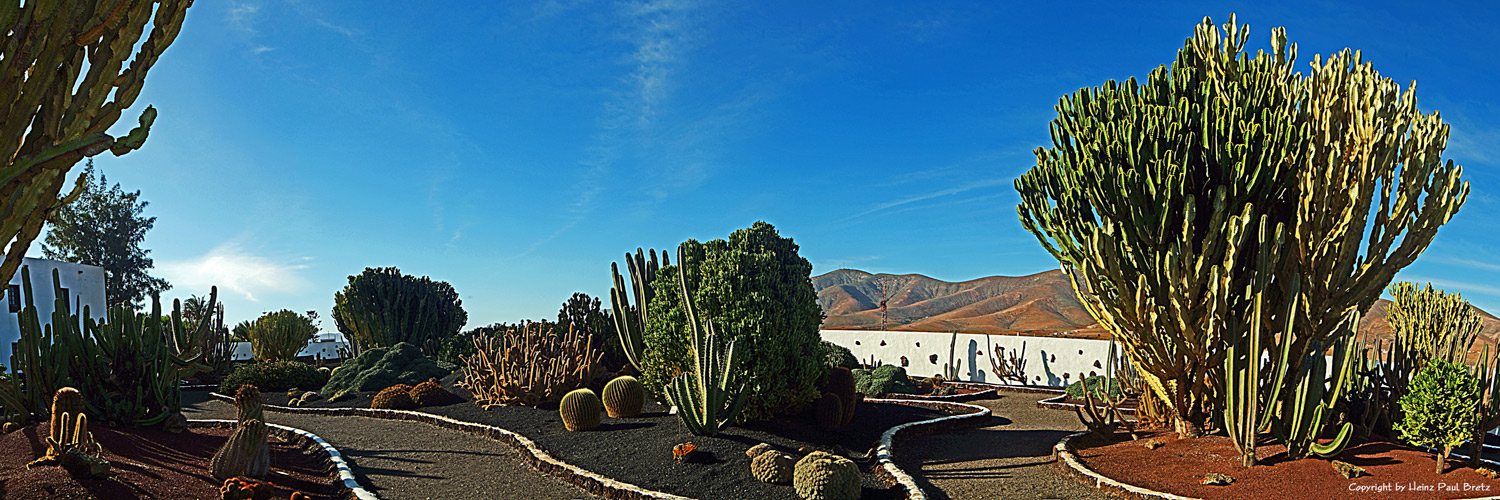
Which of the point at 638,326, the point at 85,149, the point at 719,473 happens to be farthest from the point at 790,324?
the point at 85,149

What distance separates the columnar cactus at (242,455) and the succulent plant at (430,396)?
564 cm

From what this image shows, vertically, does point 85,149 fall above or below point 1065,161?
below

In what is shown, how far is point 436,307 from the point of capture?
23734 millimetres

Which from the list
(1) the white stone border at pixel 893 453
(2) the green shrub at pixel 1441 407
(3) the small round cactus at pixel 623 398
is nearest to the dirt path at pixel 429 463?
(3) the small round cactus at pixel 623 398

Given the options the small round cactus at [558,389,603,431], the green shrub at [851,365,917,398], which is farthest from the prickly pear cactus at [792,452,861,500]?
the green shrub at [851,365,917,398]

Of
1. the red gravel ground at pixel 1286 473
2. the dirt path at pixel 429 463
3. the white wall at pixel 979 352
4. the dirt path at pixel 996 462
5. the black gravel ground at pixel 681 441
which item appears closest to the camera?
the red gravel ground at pixel 1286 473

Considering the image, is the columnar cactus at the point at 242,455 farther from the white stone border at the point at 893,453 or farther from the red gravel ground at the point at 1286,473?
the red gravel ground at the point at 1286,473

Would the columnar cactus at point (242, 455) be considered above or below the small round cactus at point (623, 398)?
below

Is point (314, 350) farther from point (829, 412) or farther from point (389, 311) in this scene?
point (829, 412)

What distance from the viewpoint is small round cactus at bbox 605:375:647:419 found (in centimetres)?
1030

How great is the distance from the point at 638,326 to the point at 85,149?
9.31m

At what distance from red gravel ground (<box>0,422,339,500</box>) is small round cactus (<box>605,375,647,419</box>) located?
3406 millimetres

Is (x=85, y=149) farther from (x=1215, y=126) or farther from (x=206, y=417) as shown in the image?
(x=206, y=417)

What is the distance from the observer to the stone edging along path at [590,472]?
7.04 meters
